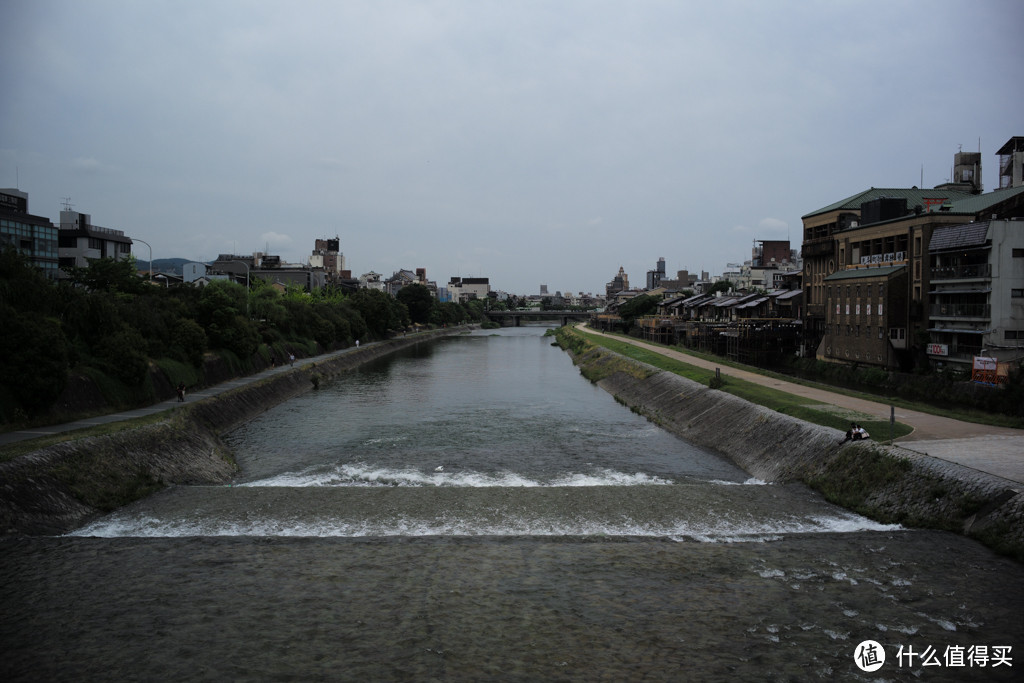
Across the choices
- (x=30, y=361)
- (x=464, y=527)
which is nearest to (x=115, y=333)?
(x=30, y=361)

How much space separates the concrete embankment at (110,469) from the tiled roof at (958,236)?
144ft

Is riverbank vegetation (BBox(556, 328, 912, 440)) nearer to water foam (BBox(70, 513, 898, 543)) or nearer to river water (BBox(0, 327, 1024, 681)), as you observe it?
river water (BBox(0, 327, 1024, 681))

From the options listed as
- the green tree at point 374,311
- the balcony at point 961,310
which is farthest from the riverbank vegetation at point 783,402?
the green tree at point 374,311

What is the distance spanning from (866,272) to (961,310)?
10.9 meters

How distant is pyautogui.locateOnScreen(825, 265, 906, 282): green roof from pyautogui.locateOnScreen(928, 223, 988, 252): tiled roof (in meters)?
3.38

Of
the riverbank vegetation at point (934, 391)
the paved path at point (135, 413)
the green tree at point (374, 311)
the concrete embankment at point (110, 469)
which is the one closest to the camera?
the concrete embankment at point (110, 469)

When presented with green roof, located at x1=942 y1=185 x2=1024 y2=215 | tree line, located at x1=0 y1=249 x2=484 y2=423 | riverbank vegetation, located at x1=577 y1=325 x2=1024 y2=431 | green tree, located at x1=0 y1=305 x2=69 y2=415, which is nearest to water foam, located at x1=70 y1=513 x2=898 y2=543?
green tree, located at x1=0 y1=305 x2=69 y2=415

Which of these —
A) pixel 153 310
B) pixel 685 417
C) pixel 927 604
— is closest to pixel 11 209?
pixel 153 310

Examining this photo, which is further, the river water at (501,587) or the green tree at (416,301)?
the green tree at (416,301)

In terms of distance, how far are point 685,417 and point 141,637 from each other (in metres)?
29.4

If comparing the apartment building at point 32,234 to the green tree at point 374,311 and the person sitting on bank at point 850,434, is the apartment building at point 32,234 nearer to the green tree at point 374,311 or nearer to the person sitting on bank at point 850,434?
the green tree at point 374,311

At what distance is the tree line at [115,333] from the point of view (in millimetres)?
24656

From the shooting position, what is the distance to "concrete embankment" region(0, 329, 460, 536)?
17344 millimetres

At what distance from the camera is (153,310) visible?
3838 centimetres
